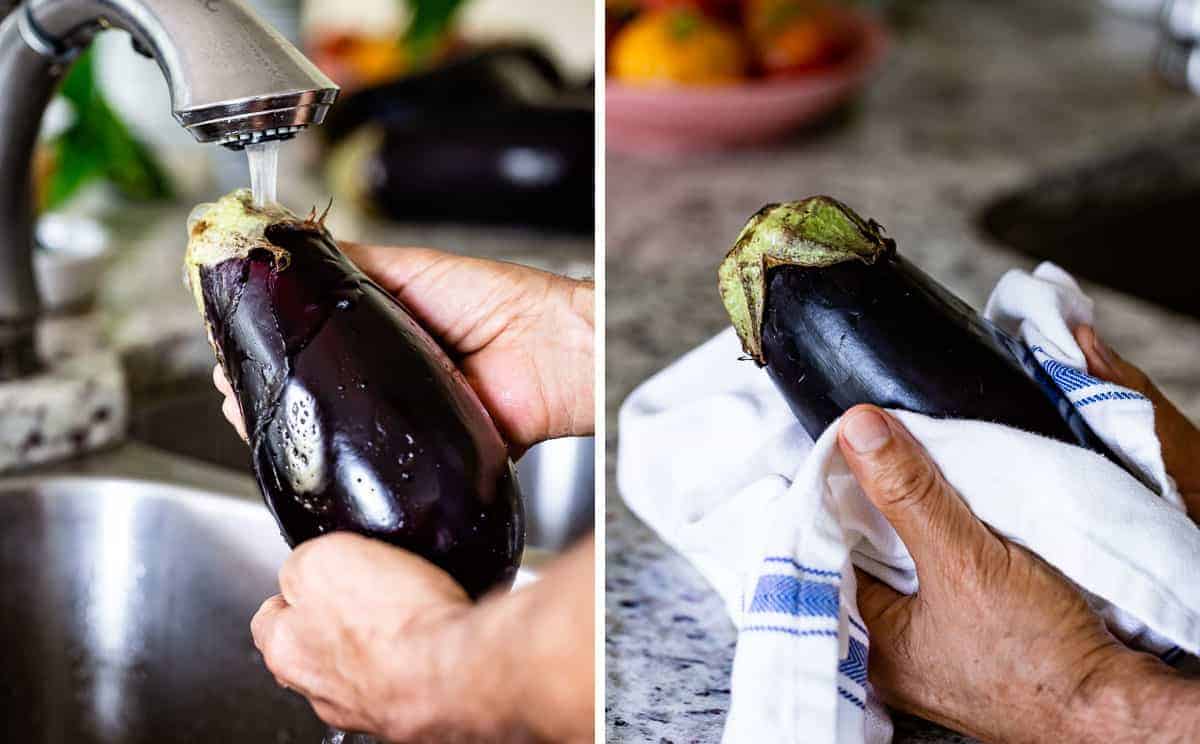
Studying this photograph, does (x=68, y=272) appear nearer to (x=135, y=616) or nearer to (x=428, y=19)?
(x=135, y=616)

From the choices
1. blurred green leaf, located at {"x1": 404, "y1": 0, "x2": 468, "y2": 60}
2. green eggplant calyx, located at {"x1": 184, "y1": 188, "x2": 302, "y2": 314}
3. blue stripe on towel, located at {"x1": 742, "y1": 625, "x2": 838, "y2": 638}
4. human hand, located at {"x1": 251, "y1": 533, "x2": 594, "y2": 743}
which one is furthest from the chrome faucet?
blurred green leaf, located at {"x1": 404, "y1": 0, "x2": 468, "y2": 60}

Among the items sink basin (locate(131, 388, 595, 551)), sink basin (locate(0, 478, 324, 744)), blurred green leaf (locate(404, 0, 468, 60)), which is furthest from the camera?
blurred green leaf (locate(404, 0, 468, 60))

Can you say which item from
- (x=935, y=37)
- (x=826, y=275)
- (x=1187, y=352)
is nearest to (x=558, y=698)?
(x=826, y=275)

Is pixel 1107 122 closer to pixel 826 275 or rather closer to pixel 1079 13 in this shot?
pixel 1079 13

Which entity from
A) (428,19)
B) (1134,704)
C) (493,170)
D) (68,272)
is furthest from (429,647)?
(428,19)

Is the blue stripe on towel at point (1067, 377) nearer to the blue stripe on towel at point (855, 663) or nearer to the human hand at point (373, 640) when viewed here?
the blue stripe on towel at point (855, 663)

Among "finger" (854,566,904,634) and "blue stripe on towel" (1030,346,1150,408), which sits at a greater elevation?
"blue stripe on towel" (1030,346,1150,408)

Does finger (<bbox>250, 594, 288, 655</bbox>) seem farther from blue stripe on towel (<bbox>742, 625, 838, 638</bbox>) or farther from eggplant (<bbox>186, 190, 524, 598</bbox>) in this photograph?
blue stripe on towel (<bbox>742, 625, 838, 638</bbox>)
